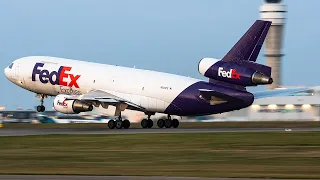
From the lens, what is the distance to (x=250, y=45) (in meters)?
62.1

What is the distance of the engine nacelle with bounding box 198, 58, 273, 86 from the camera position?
6097 cm

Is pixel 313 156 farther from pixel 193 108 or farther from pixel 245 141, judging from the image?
pixel 193 108

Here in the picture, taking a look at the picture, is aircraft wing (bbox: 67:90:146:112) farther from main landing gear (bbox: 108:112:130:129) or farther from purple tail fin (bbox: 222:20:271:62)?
purple tail fin (bbox: 222:20:271:62)

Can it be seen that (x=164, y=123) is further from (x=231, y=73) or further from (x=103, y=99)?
(x=231, y=73)

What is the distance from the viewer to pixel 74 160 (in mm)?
37844

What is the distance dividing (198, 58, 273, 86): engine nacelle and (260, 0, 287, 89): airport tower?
372ft

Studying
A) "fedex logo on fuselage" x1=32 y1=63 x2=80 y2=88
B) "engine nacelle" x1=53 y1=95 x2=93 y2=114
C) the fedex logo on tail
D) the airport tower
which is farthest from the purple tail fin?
the airport tower

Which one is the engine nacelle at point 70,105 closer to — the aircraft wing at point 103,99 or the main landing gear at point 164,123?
the aircraft wing at point 103,99

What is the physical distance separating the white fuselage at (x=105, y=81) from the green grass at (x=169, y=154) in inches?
436

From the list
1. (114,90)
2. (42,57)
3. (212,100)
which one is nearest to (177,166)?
(212,100)

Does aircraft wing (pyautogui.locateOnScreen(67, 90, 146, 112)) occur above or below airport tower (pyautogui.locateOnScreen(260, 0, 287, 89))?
below

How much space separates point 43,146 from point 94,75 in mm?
23499

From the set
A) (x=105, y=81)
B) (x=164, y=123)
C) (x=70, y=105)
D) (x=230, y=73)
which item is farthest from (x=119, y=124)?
(x=230, y=73)

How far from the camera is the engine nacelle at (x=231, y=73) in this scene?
200ft
